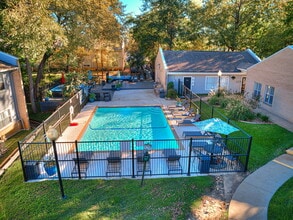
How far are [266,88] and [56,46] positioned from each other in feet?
56.9

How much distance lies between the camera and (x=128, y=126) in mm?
14914

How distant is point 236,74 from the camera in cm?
2220

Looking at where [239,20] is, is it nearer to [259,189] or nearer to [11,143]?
[259,189]

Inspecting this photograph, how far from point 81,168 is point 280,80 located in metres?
13.7

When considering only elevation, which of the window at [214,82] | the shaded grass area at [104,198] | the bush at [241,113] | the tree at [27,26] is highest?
the tree at [27,26]

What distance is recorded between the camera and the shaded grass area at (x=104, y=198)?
645 centimetres

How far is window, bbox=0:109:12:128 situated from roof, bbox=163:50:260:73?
48.2ft

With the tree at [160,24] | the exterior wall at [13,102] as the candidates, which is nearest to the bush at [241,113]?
the exterior wall at [13,102]

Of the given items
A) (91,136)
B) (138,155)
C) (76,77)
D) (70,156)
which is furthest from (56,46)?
(138,155)

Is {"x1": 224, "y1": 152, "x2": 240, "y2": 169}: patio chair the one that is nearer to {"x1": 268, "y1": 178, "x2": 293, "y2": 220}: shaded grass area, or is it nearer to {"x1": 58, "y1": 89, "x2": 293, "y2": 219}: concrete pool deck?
{"x1": 58, "y1": 89, "x2": 293, "y2": 219}: concrete pool deck

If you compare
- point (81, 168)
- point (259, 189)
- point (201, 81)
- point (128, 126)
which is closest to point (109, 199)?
point (81, 168)

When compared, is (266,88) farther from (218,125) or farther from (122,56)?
(122,56)

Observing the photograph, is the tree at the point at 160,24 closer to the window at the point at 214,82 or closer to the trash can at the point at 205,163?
the window at the point at 214,82

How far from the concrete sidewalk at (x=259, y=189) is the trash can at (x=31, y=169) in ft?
23.2
